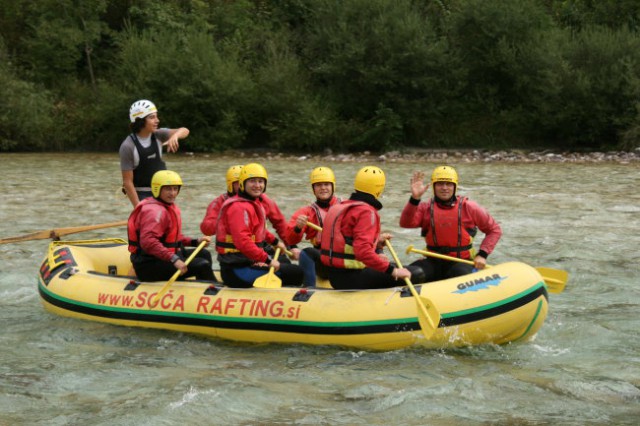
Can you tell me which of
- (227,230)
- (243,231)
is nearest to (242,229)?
(243,231)

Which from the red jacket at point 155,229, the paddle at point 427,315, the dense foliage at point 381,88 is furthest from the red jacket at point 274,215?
the dense foliage at point 381,88

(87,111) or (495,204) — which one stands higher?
(87,111)

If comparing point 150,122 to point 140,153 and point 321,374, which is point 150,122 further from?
point 321,374

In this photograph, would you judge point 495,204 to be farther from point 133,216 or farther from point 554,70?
point 554,70

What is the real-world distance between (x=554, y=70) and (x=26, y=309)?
2216 centimetres

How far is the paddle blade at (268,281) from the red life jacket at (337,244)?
1.30 feet

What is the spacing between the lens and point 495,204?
1545 centimetres

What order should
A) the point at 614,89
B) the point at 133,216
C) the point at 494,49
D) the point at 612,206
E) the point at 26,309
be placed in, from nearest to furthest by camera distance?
1. the point at 133,216
2. the point at 26,309
3. the point at 612,206
4. the point at 614,89
5. the point at 494,49

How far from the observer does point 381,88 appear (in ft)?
95.5

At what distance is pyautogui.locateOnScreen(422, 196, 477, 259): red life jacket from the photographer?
281 inches

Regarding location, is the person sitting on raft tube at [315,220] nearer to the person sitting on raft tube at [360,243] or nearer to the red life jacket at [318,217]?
the red life jacket at [318,217]

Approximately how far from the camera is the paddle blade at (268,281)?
6.87 metres

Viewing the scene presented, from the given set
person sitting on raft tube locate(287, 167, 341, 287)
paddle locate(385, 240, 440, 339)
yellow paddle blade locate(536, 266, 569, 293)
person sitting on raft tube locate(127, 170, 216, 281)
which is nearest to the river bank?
yellow paddle blade locate(536, 266, 569, 293)

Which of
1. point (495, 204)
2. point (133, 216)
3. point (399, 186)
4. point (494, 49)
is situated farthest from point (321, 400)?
point (494, 49)
